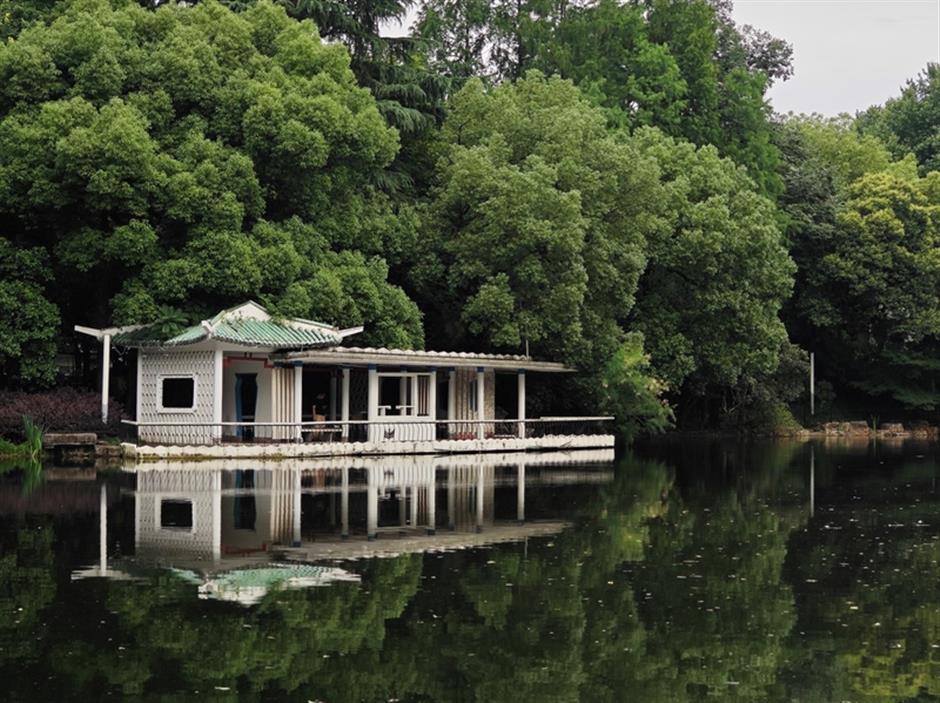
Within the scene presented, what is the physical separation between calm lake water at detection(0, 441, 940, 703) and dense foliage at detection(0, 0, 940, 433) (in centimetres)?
1191

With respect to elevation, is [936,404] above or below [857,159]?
below

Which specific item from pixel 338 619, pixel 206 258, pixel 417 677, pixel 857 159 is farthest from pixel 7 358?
pixel 857 159

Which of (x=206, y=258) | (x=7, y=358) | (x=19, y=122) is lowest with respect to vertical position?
(x=7, y=358)

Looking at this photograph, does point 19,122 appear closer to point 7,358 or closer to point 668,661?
point 7,358

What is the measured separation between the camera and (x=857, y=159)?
7331 centimetres

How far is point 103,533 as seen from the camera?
18.6 metres

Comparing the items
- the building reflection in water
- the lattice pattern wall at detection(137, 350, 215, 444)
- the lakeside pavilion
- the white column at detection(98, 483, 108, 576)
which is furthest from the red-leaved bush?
the white column at detection(98, 483, 108, 576)

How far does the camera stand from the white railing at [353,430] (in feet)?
117

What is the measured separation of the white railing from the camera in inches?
1409

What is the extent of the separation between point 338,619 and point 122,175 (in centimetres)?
2472

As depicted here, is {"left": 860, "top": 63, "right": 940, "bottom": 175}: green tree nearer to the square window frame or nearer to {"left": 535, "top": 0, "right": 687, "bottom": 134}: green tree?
{"left": 535, "top": 0, "right": 687, "bottom": 134}: green tree

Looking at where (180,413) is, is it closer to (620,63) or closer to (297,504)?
(297,504)

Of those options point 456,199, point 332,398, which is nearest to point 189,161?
point 332,398

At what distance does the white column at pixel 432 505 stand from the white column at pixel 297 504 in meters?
1.84
